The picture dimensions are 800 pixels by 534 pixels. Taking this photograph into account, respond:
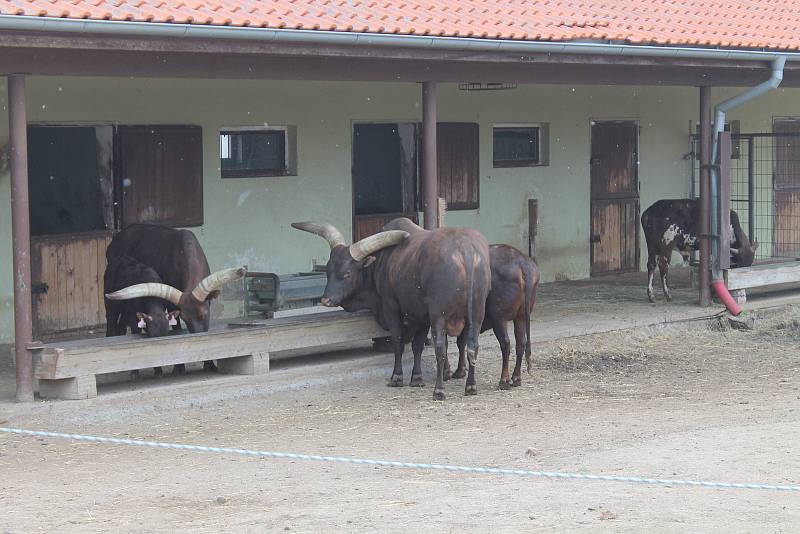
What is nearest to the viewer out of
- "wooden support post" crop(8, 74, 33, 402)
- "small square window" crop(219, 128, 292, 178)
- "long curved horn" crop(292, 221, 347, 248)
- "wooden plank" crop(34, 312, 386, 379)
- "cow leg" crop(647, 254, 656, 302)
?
"wooden support post" crop(8, 74, 33, 402)

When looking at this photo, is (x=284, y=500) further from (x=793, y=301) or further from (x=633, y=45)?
(x=793, y=301)

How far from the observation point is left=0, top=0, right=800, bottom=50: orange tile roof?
9859 millimetres

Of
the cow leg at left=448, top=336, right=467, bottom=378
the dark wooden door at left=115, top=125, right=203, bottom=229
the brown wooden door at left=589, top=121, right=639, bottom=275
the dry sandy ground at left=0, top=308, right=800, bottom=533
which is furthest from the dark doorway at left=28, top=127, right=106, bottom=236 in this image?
the brown wooden door at left=589, top=121, right=639, bottom=275

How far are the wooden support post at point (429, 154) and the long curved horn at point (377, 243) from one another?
833 millimetres

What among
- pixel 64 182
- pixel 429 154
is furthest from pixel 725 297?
pixel 64 182

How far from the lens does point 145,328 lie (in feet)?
35.8

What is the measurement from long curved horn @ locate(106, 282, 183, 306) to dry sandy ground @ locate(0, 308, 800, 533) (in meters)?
0.83

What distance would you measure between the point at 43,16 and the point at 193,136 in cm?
495

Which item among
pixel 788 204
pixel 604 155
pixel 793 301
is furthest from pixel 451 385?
pixel 788 204

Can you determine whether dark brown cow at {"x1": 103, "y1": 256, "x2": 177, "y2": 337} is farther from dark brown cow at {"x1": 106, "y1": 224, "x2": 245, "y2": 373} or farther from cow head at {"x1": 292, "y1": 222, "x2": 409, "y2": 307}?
cow head at {"x1": 292, "y1": 222, "x2": 409, "y2": 307}

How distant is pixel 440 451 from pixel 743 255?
783 centimetres

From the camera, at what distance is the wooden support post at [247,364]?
1124cm

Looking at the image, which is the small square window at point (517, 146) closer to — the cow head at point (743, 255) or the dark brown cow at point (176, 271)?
the cow head at point (743, 255)

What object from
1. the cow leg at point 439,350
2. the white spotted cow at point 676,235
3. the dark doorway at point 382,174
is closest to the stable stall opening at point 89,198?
Answer: the dark doorway at point 382,174
